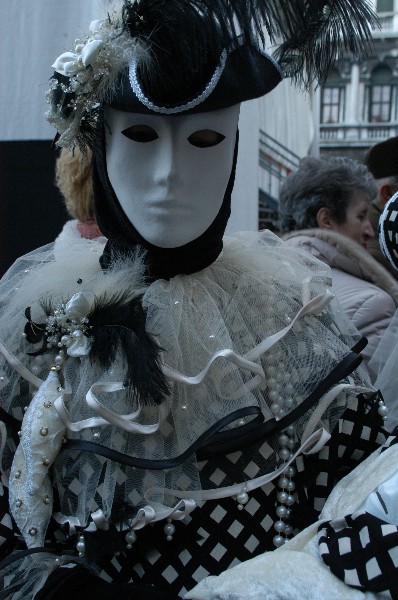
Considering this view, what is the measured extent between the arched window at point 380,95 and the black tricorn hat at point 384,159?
1364 cm

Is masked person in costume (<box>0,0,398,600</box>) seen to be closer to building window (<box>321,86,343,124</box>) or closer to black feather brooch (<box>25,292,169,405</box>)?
black feather brooch (<box>25,292,169,405</box>)

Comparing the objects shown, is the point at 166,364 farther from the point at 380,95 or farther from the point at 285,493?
the point at 380,95

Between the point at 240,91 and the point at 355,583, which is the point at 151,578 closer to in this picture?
the point at 355,583

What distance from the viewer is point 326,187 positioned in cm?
205

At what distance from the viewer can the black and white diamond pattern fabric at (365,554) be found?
28.1 inches

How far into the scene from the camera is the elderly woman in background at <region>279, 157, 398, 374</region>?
190 cm

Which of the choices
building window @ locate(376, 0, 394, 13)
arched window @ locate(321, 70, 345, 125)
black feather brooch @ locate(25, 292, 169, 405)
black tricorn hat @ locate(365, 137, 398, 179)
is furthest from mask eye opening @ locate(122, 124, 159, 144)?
arched window @ locate(321, 70, 345, 125)

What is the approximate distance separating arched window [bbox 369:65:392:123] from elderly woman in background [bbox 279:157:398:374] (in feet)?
45.7

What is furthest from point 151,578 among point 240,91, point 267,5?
point 267,5

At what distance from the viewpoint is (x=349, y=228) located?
203 centimetres

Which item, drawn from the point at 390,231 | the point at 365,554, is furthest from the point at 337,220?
the point at 365,554

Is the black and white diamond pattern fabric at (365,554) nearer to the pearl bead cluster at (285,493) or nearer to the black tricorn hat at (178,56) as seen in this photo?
the pearl bead cluster at (285,493)

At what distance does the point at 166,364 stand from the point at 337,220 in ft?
3.97

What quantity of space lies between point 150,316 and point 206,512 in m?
0.28
